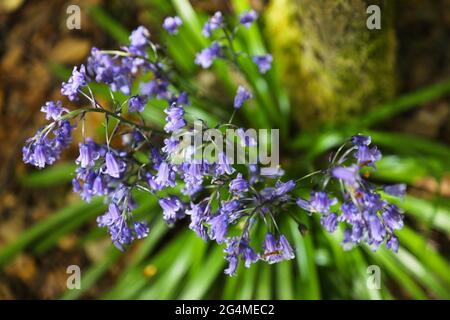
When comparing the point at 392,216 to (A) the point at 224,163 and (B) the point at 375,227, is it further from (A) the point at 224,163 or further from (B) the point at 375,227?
(A) the point at 224,163

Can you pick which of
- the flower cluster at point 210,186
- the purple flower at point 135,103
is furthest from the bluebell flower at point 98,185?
the purple flower at point 135,103

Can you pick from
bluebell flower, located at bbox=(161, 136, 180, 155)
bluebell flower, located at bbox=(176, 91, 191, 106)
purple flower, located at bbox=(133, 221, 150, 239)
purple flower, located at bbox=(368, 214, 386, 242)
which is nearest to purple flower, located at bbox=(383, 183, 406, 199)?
purple flower, located at bbox=(368, 214, 386, 242)

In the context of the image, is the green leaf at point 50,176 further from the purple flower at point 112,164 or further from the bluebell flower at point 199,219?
the bluebell flower at point 199,219

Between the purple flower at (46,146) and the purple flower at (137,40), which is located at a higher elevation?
the purple flower at (137,40)

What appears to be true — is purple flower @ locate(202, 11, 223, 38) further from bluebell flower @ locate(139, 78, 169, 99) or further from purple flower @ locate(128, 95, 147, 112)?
purple flower @ locate(128, 95, 147, 112)

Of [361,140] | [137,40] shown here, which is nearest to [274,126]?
[137,40]

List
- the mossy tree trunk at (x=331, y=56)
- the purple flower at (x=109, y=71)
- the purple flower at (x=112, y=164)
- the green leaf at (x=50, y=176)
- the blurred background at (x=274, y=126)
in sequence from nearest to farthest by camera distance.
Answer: the purple flower at (x=112, y=164)
the purple flower at (x=109, y=71)
the mossy tree trunk at (x=331, y=56)
the blurred background at (x=274, y=126)
the green leaf at (x=50, y=176)
